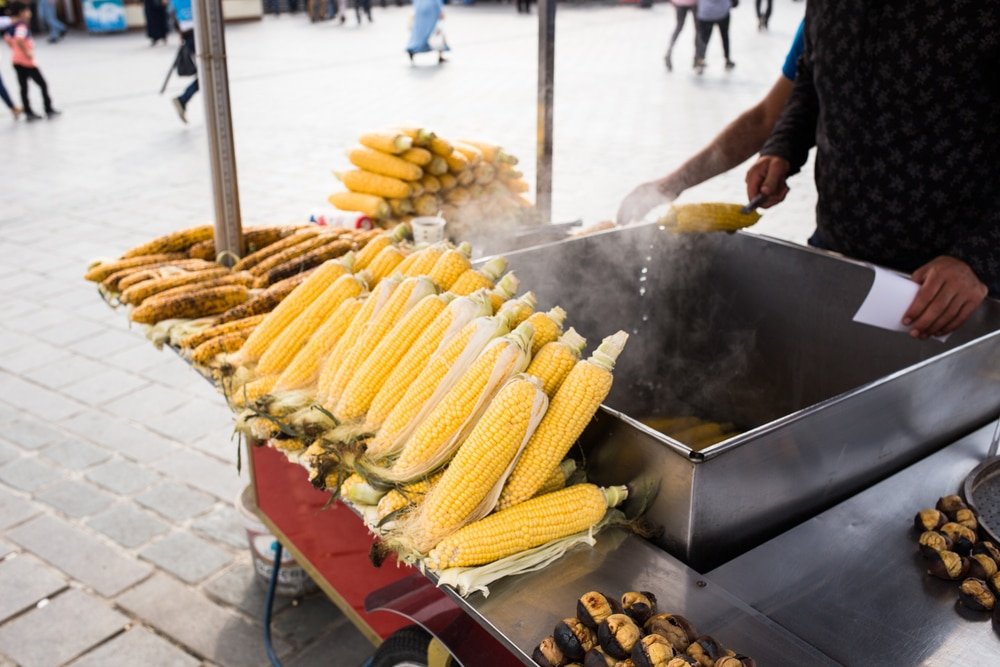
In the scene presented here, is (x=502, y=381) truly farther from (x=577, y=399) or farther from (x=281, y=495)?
(x=281, y=495)

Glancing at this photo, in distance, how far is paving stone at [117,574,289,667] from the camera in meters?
2.93

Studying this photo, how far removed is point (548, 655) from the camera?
4.12ft

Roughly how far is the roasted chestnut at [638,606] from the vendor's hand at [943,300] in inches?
45.0

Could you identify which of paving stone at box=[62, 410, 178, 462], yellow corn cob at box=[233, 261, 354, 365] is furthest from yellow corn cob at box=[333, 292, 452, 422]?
paving stone at box=[62, 410, 178, 462]

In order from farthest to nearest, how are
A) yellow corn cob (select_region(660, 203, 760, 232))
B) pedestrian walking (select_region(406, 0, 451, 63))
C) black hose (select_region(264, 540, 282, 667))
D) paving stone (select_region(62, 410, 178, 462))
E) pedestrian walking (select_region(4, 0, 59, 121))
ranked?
1. pedestrian walking (select_region(406, 0, 451, 63))
2. pedestrian walking (select_region(4, 0, 59, 121))
3. paving stone (select_region(62, 410, 178, 462))
4. black hose (select_region(264, 540, 282, 667))
5. yellow corn cob (select_region(660, 203, 760, 232))

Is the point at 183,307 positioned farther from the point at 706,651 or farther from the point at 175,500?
the point at 706,651

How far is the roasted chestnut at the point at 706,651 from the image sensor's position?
1.22m

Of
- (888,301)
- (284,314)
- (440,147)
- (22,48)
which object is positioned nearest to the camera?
(888,301)

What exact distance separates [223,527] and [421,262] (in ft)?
6.71

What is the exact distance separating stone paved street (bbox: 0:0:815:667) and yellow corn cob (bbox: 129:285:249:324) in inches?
47.8

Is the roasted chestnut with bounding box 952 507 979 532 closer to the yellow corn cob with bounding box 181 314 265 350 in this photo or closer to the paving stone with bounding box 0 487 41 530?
the yellow corn cob with bounding box 181 314 265 350

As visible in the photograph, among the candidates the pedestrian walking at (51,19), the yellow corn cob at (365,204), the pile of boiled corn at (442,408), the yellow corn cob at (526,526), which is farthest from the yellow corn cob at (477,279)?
the pedestrian walking at (51,19)

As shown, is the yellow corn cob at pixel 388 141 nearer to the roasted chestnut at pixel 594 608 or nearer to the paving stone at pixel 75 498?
the paving stone at pixel 75 498

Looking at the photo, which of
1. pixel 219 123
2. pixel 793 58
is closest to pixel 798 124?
pixel 793 58
